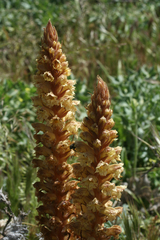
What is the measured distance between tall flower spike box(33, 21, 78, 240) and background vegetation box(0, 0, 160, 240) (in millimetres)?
304

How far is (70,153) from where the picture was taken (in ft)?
4.08

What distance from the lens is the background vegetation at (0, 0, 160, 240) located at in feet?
6.43

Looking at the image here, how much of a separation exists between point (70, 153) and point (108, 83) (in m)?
2.79

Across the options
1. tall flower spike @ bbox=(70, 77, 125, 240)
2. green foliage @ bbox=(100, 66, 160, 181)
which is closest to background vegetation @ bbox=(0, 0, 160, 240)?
green foliage @ bbox=(100, 66, 160, 181)

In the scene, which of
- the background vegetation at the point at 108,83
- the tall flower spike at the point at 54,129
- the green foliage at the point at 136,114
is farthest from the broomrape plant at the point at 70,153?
the green foliage at the point at 136,114

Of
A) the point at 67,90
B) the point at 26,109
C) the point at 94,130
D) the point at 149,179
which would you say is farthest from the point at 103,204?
the point at 26,109

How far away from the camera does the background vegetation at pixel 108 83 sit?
6.43ft

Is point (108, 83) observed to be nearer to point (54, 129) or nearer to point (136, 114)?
point (136, 114)

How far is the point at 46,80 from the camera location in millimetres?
1190

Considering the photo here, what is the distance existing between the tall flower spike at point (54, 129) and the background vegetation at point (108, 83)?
30 cm

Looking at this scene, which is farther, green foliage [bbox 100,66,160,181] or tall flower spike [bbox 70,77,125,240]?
green foliage [bbox 100,66,160,181]

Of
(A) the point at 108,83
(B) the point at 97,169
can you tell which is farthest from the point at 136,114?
(B) the point at 97,169

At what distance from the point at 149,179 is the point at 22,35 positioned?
3764 millimetres

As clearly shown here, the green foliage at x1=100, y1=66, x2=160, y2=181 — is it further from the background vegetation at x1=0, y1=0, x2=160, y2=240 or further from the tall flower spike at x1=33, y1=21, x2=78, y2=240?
the tall flower spike at x1=33, y1=21, x2=78, y2=240
